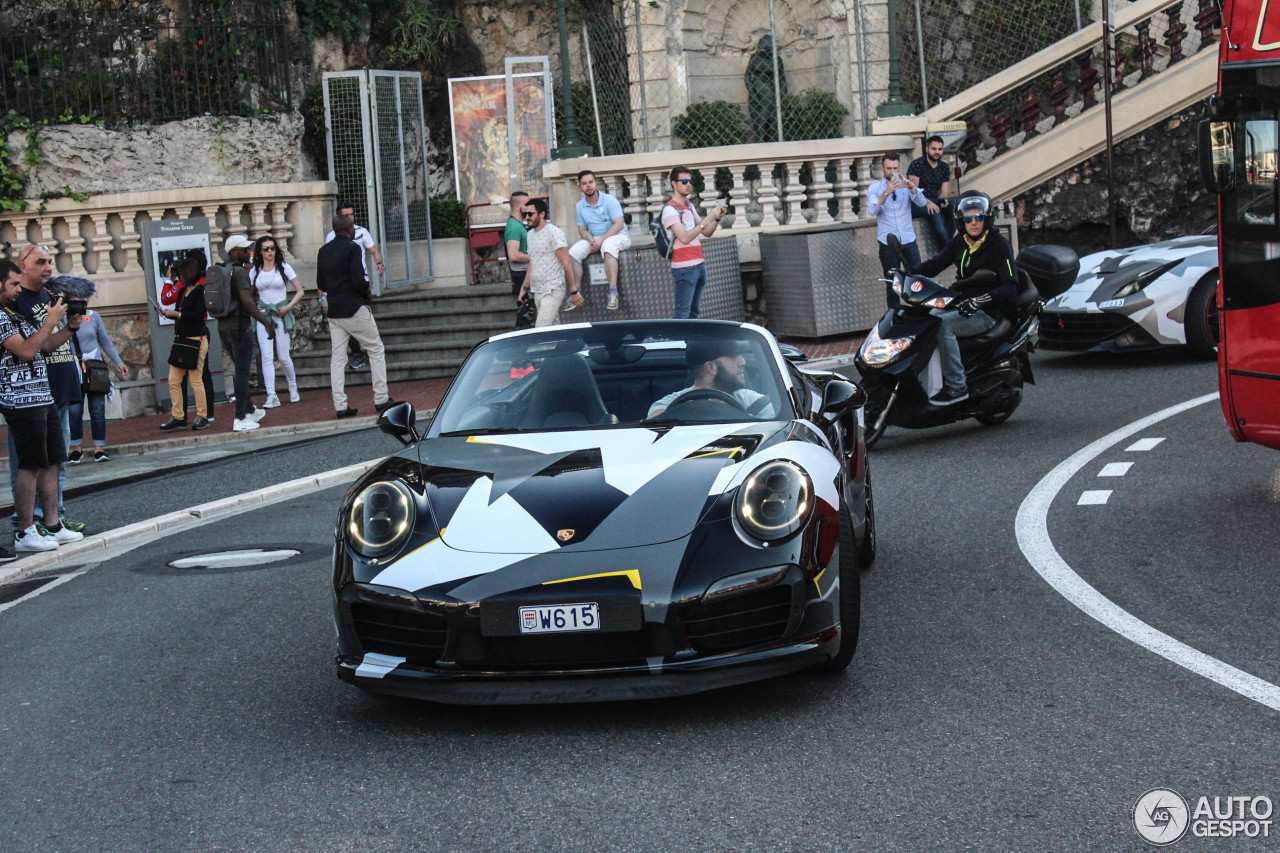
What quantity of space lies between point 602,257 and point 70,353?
22.6 ft

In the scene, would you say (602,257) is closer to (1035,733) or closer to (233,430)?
(233,430)

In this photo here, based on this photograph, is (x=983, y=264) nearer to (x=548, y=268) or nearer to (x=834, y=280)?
(x=548, y=268)

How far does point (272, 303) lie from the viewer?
16.6 meters

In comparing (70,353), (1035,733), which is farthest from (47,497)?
(1035,733)

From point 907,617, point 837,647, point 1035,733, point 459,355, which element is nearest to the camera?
point 1035,733

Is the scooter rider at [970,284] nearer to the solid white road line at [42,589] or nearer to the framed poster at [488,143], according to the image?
the solid white road line at [42,589]

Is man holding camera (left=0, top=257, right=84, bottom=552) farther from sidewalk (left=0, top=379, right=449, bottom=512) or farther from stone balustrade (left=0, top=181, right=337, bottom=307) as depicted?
stone balustrade (left=0, top=181, right=337, bottom=307)

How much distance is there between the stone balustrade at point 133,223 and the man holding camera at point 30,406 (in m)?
10.6

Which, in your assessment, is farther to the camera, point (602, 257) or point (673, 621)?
point (602, 257)

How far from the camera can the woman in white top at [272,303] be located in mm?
16594


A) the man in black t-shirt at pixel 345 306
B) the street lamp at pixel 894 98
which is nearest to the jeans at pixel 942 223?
the street lamp at pixel 894 98

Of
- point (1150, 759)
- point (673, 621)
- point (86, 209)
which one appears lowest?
point (1150, 759)

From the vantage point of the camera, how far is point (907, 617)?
6281 mm

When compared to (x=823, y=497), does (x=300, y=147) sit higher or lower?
higher
